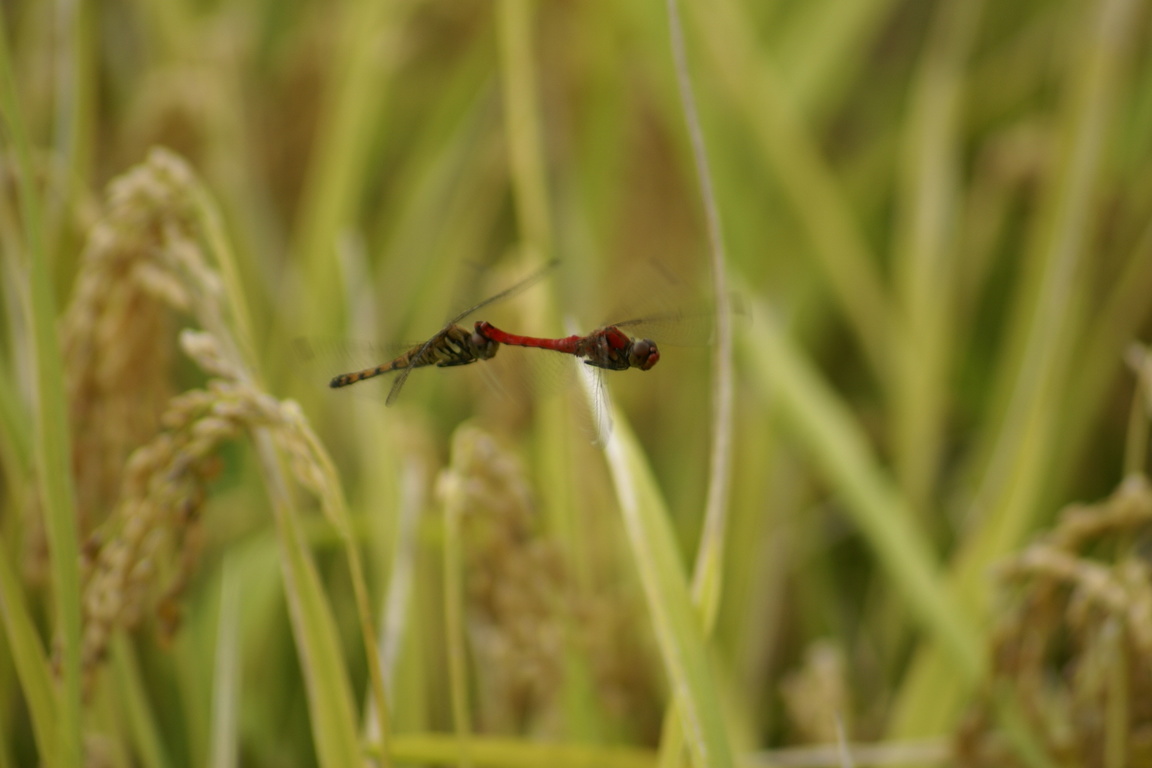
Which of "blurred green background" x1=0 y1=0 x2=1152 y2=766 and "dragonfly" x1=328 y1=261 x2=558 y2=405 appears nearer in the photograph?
"dragonfly" x1=328 y1=261 x2=558 y2=405

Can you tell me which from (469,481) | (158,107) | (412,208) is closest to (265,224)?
(412,208)

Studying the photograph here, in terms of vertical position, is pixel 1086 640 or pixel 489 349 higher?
pixel 489 349

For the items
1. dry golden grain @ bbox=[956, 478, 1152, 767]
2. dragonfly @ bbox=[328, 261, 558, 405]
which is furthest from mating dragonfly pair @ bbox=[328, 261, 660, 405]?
dry golden grain @ bbox=[956, 478, 1152, 767]

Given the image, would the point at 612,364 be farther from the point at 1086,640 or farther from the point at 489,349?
the point at 1086,640

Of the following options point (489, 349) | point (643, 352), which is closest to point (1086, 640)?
point (643, 352)

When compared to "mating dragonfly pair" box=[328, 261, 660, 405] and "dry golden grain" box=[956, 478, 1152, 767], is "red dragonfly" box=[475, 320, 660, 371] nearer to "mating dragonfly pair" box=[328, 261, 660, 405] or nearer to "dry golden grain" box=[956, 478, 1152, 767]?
"mating dragonfly pair" box=[328, 261, 660, 405]

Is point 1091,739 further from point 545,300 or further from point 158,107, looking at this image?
point 158,107

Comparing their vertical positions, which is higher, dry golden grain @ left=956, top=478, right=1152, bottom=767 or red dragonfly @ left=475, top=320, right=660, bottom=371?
red dragonfly @ left=475, top=320, right=660, bottom=371

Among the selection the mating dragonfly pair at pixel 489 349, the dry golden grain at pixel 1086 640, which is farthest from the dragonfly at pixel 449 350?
the dry golden grain at pixel 1086 640
